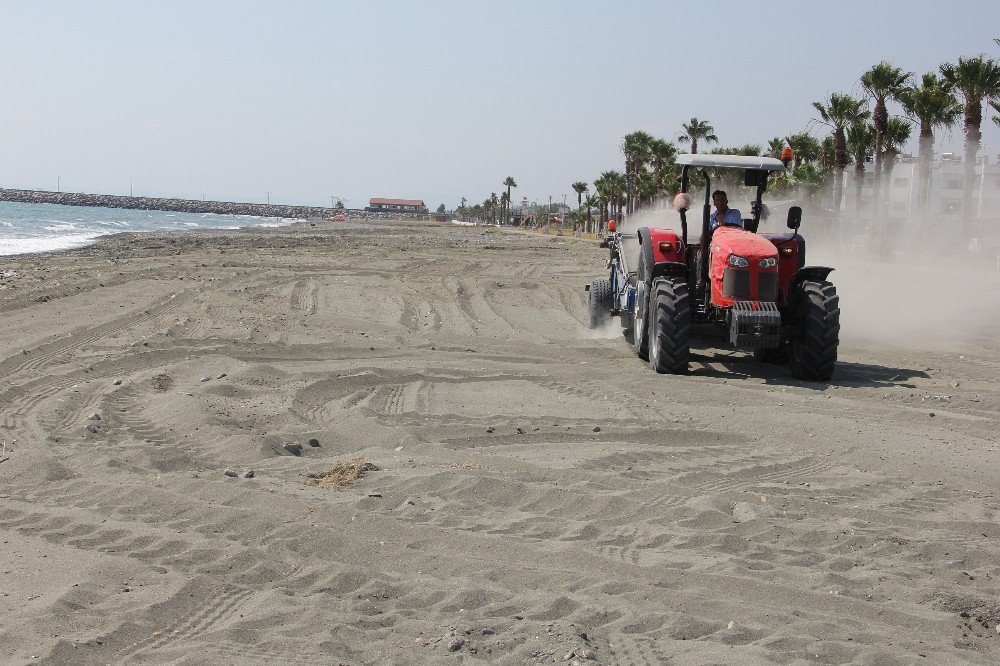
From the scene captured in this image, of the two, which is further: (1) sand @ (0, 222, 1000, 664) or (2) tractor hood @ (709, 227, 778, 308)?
(2) tractor hood @ (709, 227, 778, 308)

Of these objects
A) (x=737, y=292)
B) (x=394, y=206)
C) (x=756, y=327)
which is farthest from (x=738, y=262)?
(x=394, y=206)

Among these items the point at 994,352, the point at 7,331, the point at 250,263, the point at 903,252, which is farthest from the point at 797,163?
the point at 7,331

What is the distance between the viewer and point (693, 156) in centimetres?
1194

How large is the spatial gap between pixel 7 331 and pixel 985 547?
1212 cm

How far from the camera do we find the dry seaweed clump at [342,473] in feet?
21.3

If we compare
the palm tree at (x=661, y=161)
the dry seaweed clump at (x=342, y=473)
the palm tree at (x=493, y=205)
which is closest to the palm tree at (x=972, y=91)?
the palm tree at (x=661, y=161)

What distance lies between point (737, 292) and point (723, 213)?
147 centimetres

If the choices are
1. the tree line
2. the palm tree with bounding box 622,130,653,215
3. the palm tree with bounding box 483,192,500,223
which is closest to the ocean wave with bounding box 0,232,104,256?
the tree line

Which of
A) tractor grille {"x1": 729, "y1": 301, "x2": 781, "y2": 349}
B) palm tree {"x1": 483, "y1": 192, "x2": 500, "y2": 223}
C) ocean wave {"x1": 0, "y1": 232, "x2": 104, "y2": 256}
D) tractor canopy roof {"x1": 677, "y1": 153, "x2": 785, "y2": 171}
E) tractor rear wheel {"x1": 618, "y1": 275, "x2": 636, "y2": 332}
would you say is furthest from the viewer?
palm tree {"x1": 483, "y1": 192, "x2": 500, "y2": 223}

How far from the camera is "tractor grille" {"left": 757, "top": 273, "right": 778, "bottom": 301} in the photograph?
10.7 m

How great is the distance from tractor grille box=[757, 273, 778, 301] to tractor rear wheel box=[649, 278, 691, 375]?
84cm

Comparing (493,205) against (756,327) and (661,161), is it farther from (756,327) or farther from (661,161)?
(756,327)

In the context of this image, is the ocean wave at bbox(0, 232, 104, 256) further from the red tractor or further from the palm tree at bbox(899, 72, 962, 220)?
the palm tree at bbox(899, 72, 962, 220)

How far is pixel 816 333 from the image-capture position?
428 inches
